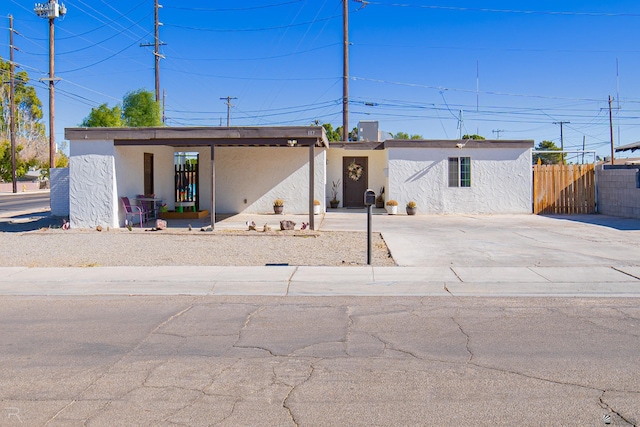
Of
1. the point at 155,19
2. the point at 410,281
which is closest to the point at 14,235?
the point at 410,281

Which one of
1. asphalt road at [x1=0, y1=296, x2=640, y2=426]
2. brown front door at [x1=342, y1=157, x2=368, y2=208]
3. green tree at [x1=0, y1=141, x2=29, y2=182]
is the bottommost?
asphalt road at [x1=0, y1=296, x2=640, y2=426]

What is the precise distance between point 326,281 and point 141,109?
81.7 feet

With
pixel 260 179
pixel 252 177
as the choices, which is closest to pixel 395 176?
pixel 260 179

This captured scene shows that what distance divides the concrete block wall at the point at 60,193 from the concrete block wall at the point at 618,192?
21.2 metres

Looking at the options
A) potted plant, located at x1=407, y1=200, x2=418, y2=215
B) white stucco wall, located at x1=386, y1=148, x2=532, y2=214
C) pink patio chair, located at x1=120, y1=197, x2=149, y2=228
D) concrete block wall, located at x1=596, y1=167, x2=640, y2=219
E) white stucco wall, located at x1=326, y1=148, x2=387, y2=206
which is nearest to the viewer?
pink patio chair, located at x1=120, y1=197, x2=149, y2=228

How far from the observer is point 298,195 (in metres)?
24.7

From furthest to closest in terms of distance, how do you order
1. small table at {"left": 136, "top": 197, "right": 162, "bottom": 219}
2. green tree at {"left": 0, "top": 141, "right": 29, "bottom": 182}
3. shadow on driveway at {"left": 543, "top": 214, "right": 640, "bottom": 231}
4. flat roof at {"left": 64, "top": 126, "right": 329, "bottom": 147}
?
green tree at {"left": 0, "top": 141, "right": 29, "bottom": 182}, small table at {"left": 136, "top": 197, "right": 162, "bottom": 219}, shadow on driveway at {"left": 543, "top": 214, "right": 640, "bottom": 231}, flat roof at {"left": 64, "top": 126, "right": 329, "bottom": 147}

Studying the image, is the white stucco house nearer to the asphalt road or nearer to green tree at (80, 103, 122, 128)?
green tree at (80, 103, 122, 128)

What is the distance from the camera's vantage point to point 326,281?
34.3 ft

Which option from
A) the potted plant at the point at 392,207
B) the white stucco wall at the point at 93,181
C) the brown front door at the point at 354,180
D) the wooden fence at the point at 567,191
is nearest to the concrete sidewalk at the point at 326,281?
the white stucco wall at the point at 93,181

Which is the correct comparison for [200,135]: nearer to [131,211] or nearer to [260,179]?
[131,211]

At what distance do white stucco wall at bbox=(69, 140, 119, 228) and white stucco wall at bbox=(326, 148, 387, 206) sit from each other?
10955 mm

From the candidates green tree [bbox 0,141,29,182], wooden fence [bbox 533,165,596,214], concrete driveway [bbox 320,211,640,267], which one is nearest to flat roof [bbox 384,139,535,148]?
wooden fence [bbox 533,165,596,214]

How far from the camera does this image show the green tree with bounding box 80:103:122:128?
32156 mm
